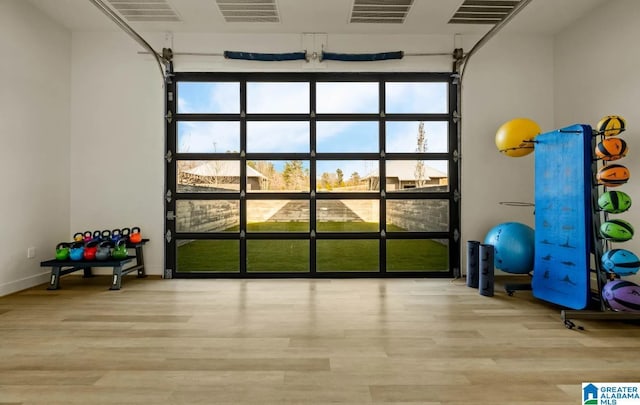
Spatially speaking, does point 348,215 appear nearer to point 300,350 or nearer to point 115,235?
point 300,350

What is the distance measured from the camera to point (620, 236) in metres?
3.05

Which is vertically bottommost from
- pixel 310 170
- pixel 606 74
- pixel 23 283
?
pixel 23 283

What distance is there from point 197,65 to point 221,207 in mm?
1887

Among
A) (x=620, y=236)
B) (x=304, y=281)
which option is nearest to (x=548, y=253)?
(x=620, y=236)

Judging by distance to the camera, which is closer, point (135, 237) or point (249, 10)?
point (249, 10)

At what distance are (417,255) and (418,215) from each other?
1.78 feet

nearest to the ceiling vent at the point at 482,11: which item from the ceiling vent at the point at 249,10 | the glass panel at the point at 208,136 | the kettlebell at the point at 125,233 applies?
the ceiling vent at the point at 249,10

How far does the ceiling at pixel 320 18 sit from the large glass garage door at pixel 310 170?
0.57 meters

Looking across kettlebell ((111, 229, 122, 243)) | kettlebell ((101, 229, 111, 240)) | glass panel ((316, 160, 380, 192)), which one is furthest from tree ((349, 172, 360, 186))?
kettlebell ((101, 229, 111, 240))

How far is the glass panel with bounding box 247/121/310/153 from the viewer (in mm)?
5008

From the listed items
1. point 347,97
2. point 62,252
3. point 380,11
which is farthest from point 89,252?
point 380,11

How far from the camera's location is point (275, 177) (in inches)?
198

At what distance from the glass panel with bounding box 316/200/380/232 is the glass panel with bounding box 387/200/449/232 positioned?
21 centimetres
